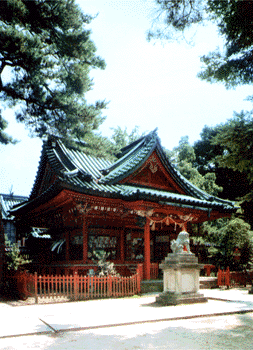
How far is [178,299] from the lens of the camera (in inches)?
397

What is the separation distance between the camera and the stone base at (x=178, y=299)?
1009 centimetres

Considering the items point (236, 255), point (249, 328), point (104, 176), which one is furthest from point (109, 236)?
point (249, 328)

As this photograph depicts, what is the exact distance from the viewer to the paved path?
6.75 m

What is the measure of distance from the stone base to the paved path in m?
0.32

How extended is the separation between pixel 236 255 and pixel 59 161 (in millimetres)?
11769

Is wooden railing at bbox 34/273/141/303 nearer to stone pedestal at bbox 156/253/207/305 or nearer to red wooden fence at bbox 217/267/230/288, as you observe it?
stone pedestal at bbox 156/253/207/305

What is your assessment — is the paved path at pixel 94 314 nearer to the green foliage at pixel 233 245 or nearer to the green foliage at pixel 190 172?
the green foliage at pixel 233 245

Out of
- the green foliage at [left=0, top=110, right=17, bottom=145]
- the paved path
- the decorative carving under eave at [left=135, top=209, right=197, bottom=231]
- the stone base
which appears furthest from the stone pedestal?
the green foliage at [left=0, top=110, right=17, bottom=145]

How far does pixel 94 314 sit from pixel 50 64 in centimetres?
1004

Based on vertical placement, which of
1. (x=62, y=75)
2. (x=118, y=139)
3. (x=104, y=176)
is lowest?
(x=104, y=176)

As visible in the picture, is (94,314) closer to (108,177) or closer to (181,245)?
(181,245)

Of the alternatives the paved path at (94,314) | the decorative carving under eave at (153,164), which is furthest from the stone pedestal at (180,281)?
the decorative carving under eave at (153,164)

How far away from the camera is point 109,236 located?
51.9 feet

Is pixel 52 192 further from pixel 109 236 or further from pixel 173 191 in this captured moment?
pixel 173 191
